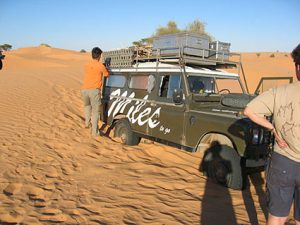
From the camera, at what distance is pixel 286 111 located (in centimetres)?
262

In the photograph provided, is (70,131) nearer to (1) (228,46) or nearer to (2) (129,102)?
(2) (129,102)

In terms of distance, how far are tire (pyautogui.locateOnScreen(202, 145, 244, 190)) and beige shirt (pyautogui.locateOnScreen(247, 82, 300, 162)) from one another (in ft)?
7.83

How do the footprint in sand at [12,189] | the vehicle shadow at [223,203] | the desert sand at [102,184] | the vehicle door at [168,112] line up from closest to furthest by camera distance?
the desert sand at [102,184] → the vehicle shadow at [223,203] → the footprint in sand at [12,189] → the vehicle door at [168,112]

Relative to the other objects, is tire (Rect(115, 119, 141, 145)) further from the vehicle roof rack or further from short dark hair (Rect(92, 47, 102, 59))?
short dark hair (Rect(92, 47, 102, 59))

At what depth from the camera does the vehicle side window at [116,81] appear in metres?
7.92

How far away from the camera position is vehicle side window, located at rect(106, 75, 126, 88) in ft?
26.0

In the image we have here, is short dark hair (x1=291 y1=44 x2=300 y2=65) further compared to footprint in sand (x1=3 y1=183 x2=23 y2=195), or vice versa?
A: footprint in sand (x1=3 y1=183 x2=23 y2=195)

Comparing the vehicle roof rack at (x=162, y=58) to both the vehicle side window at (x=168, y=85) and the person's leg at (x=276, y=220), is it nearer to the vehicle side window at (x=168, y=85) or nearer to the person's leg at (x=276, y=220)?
the vehicle side window at (x=168, y=85)

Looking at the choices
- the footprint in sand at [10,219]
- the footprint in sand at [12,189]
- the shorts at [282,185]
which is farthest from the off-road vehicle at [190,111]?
the footprint in sand at [10,219]

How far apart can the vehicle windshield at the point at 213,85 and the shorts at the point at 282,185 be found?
11.5 ft

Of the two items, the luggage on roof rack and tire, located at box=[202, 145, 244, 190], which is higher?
the luggage on roof rack

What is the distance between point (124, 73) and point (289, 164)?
18.6 feet

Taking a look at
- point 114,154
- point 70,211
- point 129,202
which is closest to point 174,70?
point 114,154

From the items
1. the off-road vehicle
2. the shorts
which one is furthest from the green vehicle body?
the shorts
